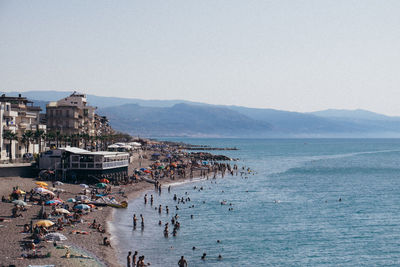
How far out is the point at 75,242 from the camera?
3462cm

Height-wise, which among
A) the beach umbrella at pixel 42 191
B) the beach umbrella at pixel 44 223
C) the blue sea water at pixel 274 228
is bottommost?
the blue sea water at pixel 274 228

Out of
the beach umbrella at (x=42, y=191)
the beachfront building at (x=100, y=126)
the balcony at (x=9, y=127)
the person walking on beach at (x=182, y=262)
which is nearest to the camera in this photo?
the person walking on beach at (x=182, y=262)

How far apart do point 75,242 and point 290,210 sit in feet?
89.1

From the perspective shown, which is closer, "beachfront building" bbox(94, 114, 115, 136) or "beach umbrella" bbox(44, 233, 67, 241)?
"beach umbrella" bbox(44, 233, 67, 241)

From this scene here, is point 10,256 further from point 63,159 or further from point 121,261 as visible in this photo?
point 63,159

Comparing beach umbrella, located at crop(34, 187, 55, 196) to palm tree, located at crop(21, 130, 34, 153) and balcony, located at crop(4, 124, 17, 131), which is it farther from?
palm tree, located at crop(21, 130, 34, 153)

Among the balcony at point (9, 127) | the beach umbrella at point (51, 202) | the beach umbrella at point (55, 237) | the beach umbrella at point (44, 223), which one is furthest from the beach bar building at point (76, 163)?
the beach umbrella at point (55, 237)

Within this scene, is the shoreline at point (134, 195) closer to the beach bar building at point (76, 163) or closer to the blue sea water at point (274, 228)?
the blue sea water at point (274, 228)

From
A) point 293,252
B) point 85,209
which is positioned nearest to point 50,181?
→ point 85,209

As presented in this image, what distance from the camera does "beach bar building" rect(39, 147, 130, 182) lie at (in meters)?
60.6

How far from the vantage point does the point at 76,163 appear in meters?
62.2

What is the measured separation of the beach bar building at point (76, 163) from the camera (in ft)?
199

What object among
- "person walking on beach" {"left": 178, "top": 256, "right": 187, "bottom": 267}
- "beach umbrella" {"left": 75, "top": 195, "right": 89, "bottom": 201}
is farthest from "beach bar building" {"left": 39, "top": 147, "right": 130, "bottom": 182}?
"person walking on beach" {"left": 178, "top": 256, "right": 187, "bottom": 267}

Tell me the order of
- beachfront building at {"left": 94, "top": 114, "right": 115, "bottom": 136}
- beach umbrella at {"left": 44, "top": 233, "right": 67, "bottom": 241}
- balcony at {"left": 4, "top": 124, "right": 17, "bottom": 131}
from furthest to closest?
beachfront building at {"left": 94, "top": 114, "right": 115, "bottom": 136} < balcony at {"left": 4, "top": 124, "right": 17, "bottom": 131} < beach umbrella at {"left": 44, "top": 233, "right": 67, "bottom": 241}
